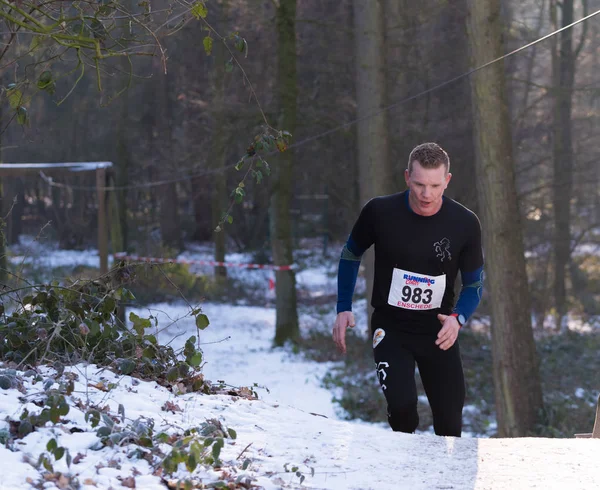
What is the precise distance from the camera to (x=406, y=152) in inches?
637

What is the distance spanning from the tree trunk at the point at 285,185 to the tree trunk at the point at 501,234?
606 centimetres

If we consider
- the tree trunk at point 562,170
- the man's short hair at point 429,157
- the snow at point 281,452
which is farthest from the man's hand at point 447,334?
the tree trunk at point 562,170

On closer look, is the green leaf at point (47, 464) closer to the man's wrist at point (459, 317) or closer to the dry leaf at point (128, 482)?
the dry leaf at point (128, 482)

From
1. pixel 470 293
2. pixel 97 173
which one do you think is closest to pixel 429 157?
pixel 470 293

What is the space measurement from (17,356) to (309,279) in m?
19.6

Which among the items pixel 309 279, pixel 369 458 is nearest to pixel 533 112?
pixel 309 279

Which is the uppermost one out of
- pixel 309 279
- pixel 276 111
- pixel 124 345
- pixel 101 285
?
pixel 276 111

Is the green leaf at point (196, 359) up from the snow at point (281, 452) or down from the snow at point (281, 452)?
up

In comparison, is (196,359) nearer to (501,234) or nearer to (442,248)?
(442,248)

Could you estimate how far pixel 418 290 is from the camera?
16.1 ft

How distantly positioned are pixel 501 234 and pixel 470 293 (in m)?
4.96

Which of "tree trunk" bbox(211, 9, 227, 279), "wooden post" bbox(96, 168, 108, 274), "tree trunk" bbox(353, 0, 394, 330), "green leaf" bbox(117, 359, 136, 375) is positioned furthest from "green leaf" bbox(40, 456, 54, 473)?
"tree trunk" bbox(353, 0, 394, 330)

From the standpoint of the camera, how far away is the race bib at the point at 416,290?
4902 mm

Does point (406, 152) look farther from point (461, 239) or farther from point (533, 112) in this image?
point (461, 239)
